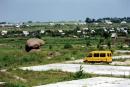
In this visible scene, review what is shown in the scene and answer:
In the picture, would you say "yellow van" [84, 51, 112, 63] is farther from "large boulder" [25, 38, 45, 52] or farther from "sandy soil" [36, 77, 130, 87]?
"sandy soil" [36, 77, 130, 87]

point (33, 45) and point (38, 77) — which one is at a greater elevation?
point (38, 77)

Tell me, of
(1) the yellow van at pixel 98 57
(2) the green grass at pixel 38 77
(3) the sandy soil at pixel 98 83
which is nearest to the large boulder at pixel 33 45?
(1) the yellow van at pixel 98 57

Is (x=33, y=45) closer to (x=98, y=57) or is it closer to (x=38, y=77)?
(x=98, y=57)

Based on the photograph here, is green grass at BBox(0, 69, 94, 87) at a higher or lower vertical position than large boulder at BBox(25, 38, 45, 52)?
higher

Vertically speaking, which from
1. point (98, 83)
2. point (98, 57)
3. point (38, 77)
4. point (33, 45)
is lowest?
point (33, 45)


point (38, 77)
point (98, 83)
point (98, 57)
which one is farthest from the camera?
point (98, 57)

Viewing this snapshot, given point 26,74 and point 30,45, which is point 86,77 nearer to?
point 26,74

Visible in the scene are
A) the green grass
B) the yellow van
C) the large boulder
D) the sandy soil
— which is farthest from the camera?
the large boulder

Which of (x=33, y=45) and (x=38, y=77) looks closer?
(x=38, y=77)

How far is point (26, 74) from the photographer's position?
33062 mm

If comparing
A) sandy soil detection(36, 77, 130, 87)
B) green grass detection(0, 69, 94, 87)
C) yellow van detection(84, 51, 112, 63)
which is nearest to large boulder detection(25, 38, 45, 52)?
yellow van detection(84, 51, 112, 63)

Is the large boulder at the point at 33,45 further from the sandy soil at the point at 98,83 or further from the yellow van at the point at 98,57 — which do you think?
the sandy soil at the point at 98,83

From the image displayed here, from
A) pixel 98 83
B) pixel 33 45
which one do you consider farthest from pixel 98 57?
pixel 98 83

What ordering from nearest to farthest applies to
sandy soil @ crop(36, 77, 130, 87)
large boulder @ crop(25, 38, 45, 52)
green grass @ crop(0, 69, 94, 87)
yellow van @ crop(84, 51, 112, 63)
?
1. sandy soil @ crop(36, 77, 130, 87)
2. green grass @ crop(0, 69, 94, 87)
3. yellow van @ crop(84, 51, 112, 63)
4. large boulder @ crop(25, 38, 45, 52)
